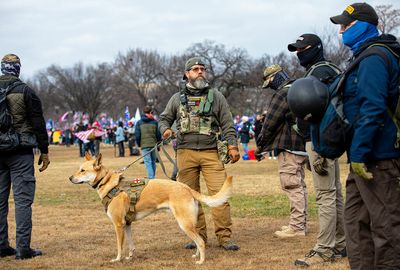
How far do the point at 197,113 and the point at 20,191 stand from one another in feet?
8.24

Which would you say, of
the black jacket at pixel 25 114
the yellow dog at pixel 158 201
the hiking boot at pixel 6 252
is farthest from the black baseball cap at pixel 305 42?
the hiking boot at pixel 6 252

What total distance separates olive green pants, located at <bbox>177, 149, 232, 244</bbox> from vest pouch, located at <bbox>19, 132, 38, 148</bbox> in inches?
76.6

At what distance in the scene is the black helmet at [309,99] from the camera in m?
4.16

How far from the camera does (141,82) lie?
7906cm

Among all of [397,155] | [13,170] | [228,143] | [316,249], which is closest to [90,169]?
[13,170]

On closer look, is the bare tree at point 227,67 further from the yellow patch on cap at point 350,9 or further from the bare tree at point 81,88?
the yellow patch on cap at point 350,9

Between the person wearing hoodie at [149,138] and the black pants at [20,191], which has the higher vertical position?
the black pants at [20,191]

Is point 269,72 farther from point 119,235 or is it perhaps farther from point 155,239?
point 119,235

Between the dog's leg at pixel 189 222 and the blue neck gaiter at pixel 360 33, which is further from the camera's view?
the dog's leg at pixel 189 222

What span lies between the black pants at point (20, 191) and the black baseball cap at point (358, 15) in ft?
14.4

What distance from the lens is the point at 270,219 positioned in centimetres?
909

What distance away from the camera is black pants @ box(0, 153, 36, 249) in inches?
261

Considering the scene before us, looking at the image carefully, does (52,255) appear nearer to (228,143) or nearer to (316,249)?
(228,143)

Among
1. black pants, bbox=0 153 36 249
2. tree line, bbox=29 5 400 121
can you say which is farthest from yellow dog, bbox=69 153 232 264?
tree line, bbox=29 5 400 121
